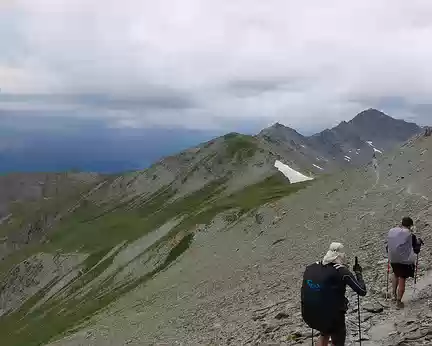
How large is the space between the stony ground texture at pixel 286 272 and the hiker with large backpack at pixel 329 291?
356cm

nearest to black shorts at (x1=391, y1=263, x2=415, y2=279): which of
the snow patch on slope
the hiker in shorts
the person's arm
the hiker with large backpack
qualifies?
the hiker in shorts

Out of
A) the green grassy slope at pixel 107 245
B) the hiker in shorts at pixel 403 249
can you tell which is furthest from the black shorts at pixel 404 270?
the green grassy slope at pixel 107 245

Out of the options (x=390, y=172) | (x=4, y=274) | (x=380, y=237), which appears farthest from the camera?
(x=4, y=274)

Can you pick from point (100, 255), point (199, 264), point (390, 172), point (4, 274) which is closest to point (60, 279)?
point (100, 255)

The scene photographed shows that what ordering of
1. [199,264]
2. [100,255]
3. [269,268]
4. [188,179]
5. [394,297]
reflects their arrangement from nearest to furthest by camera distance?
[394,297], [269,268], [199,264], [100,255], [188,179]

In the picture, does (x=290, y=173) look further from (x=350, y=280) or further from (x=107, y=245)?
(x=350, y=280)

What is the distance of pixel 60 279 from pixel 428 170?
326 feet

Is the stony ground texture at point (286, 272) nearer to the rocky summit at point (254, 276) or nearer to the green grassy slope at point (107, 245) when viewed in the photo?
the rocky summit at point (254, 276)

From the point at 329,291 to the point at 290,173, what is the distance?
448 ft

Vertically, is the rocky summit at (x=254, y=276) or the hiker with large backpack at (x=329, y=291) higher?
the hiker with large backpack at (x=329, y=291)

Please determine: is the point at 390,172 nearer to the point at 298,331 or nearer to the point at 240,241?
the point at 240,241

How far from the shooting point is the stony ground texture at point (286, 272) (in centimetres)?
1903

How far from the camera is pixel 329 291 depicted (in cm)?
1254

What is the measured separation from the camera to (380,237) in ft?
104
